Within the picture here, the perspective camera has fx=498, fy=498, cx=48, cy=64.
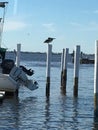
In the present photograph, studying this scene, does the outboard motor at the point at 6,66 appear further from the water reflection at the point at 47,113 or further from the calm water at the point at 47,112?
the water reflection at the point at 47,113

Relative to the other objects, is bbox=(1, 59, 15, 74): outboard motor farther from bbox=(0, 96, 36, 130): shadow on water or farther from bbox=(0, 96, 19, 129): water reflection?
bbox=(0, 96, 19, 129): water reflection

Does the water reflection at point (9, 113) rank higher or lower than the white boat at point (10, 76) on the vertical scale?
lower

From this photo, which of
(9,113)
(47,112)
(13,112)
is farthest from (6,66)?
(9,113)

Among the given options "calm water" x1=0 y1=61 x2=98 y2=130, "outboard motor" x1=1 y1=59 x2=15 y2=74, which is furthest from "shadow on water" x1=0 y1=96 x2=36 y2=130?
"outboard motor" x1=1 y1=59 x2=15 y2=74

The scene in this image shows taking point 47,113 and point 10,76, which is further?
point 10,76

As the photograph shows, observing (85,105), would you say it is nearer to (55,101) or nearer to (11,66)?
(55,101)

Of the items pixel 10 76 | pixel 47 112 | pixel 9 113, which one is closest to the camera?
pixel 9 113

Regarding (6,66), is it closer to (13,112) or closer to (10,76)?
(10,76)

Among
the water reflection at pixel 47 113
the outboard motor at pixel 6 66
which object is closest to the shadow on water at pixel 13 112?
the water reflection at pixel 47 113

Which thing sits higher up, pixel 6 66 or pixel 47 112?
pixel 6 66

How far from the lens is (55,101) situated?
34375 millimetres

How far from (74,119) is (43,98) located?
10.2 m

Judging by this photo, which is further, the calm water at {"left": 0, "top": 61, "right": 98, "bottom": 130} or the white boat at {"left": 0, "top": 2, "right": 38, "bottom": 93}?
the white boat at {"left": 0, "top": 2, "right": 38, "bottom": 93}

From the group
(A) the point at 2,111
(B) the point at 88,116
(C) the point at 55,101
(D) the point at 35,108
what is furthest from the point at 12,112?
(C) the point at 55,101
